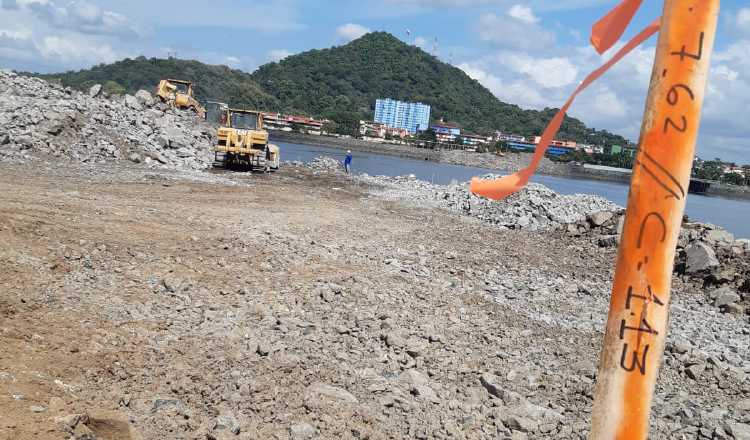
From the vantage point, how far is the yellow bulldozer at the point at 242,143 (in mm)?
21844

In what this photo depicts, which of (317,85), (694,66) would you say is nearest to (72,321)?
(694,66)

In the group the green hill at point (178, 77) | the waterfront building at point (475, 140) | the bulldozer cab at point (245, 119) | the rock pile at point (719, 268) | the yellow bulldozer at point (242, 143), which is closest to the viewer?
the rock pile at point (719, 268)

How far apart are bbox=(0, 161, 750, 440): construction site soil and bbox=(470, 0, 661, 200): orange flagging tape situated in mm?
2862

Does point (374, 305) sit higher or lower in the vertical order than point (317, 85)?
lower

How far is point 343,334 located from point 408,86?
198m

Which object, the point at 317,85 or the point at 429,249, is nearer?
the point at 429,249

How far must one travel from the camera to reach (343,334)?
614cm

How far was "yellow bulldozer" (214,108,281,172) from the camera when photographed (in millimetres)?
21844

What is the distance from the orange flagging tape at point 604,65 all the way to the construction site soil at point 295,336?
2.86 meters

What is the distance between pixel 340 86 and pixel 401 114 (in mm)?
20660

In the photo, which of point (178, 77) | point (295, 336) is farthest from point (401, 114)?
point (295, 336)

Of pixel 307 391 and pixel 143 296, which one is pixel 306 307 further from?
pixel 307 391

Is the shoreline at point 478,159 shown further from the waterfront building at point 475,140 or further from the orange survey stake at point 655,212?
the orange survey stake at point 655,212

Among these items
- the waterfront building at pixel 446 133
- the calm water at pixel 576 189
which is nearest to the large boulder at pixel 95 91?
the calm water at pixel 576 189
